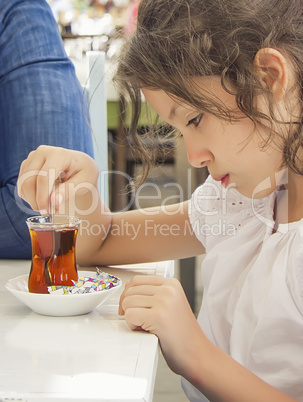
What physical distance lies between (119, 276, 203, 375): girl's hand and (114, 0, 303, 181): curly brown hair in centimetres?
27

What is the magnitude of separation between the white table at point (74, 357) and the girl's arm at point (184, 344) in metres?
0.03

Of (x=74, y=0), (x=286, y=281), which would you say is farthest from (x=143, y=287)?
(x=74, y=0)

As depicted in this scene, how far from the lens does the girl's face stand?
0.85 m

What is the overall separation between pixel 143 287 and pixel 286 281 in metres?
0.25

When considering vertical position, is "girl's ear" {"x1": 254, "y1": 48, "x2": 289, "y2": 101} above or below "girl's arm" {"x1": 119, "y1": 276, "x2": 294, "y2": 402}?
above

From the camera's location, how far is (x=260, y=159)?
0.90 meters

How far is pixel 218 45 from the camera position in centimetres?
84

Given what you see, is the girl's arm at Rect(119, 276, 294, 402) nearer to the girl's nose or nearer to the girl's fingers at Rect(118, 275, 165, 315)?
the girl's fingers at Rect(118, 275, 165, 315)

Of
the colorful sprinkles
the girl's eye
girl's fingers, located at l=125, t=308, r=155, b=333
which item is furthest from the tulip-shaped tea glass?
the girl's eye

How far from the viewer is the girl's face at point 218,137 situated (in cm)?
85

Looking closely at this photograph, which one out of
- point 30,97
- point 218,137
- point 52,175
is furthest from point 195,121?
point 30,97

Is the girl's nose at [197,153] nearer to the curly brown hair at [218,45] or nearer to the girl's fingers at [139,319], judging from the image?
the curly brown hair at [218,45]

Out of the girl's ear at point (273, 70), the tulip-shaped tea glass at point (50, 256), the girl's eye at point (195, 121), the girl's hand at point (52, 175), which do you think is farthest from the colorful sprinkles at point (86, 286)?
the girl's ear at point (273, 70)

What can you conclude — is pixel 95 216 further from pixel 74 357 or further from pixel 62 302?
pixel 74 357
